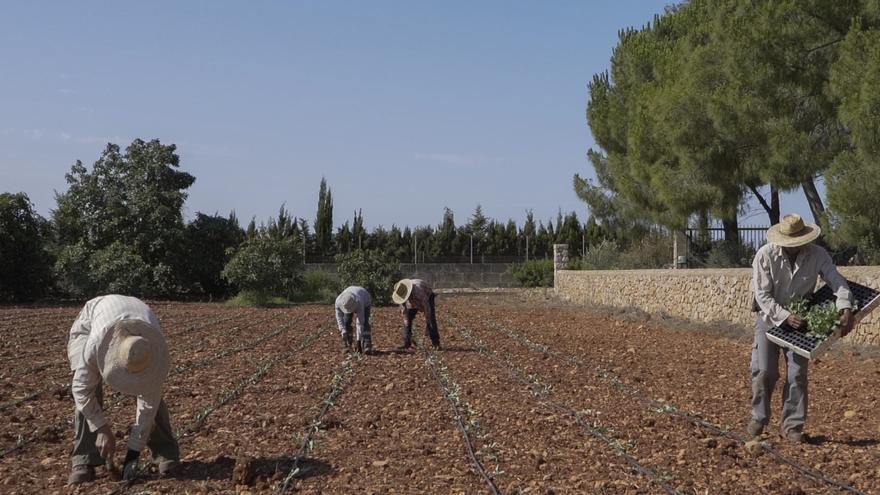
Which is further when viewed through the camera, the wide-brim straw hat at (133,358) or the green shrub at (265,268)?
the green shrub at (265,268)

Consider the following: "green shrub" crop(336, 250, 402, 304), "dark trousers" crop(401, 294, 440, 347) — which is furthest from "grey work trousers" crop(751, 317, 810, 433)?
"green shrub" crop(336, 250, 402, 304)

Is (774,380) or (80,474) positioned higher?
(774,380)

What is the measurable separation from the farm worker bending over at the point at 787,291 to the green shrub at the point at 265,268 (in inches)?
904

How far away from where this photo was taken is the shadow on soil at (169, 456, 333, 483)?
629 centimetres

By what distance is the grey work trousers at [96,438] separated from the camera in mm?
6066

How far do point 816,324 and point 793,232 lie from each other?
0.70 m

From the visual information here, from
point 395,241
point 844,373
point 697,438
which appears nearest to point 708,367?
point 844,373

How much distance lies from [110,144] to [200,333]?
17697 millimetres

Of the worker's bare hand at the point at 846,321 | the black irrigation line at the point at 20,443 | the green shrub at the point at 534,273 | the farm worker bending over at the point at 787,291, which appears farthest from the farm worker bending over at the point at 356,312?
the green shrub at the point at 534,273

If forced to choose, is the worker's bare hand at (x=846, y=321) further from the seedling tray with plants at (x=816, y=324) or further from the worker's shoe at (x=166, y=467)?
the worker's shoe at (x=166, y=467)

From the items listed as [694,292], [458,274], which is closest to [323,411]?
[694,292]

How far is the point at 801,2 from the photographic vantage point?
18.7 meters

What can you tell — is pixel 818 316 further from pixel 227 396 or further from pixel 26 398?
pixel 26 398

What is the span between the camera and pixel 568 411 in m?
8.52
